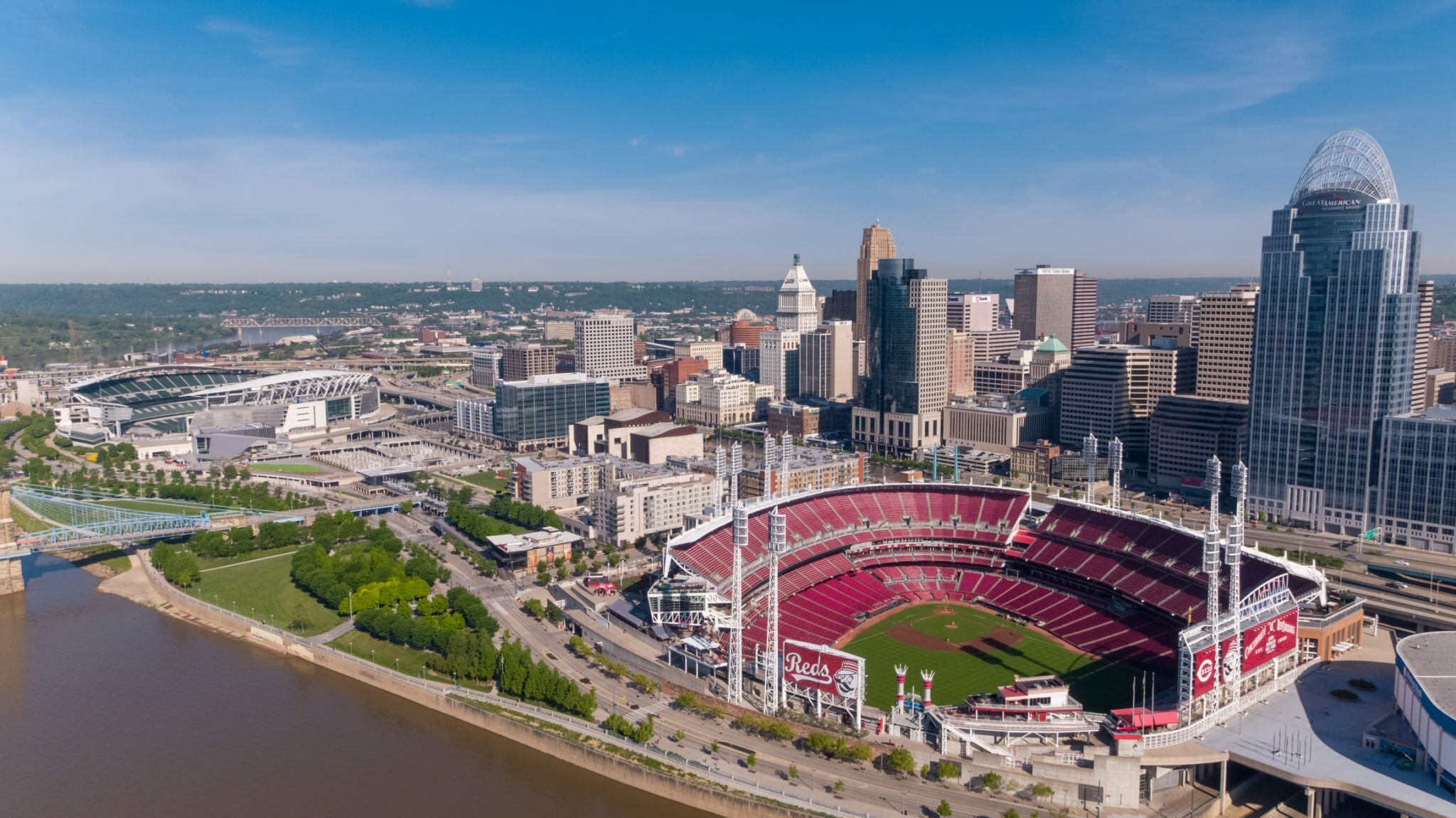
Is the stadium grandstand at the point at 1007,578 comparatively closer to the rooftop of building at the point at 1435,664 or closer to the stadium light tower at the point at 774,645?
the stadium light tower at the point at 774,645

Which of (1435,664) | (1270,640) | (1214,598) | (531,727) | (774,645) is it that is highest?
(1214,598)

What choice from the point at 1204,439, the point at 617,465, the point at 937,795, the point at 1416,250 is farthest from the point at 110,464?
the point at 1416,250

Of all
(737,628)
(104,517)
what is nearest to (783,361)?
(104,517)

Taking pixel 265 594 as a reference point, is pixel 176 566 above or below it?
above

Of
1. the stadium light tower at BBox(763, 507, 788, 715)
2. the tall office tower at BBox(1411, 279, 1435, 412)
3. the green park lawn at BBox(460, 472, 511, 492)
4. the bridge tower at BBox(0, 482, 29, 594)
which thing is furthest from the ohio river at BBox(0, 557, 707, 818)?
the tall office tower at BBox(1411, 279, 1435, 412)

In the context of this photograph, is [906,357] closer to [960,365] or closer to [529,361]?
[960,365]

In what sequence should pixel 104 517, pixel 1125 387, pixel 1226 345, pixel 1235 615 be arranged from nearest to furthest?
pixel 1235 615 < pixel 104 517 < pixel 1226 345 < pixel 1125 387

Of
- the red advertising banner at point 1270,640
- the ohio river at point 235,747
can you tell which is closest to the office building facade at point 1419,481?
the red advertising banner at point 1270,640

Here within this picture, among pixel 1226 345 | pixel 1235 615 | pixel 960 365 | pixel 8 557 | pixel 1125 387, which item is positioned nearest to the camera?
pixel 1235 615
